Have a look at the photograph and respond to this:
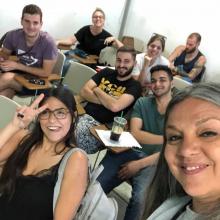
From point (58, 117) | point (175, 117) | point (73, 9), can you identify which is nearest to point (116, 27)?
point (73, 9)

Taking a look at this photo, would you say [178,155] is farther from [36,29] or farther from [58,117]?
[36,29]

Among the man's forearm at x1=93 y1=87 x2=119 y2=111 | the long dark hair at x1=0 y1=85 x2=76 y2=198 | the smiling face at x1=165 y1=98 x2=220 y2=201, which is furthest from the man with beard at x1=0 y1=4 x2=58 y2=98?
the smiling face at x1=165 y1=98 x2=220 y2=201

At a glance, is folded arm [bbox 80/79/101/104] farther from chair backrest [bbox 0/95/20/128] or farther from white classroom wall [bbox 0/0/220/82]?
white classroom wall [bbox 0/0/220/82]

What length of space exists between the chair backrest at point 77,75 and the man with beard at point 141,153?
2.60ft

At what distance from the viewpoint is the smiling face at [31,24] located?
3441mm

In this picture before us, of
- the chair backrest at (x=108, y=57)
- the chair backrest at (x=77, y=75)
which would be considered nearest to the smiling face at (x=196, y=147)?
the chair backrest at (x=77, y=75)

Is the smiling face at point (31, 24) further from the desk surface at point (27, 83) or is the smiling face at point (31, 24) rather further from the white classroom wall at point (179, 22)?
the white classroom wall at point (179, 22)

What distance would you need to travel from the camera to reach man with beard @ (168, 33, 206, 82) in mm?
5164

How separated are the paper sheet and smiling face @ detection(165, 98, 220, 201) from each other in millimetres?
1296

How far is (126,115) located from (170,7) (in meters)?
3.31

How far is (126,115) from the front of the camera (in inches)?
122

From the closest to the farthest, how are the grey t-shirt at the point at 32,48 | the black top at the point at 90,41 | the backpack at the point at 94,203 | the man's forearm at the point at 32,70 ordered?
the backpack at the point at 94,203 < the man's forearm at the point at 32,70 < the grey t-shirt at the point at 32,48 < the black top at the point at 90,41

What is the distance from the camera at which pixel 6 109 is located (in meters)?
2.29

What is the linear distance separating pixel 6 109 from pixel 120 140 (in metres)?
0.77
